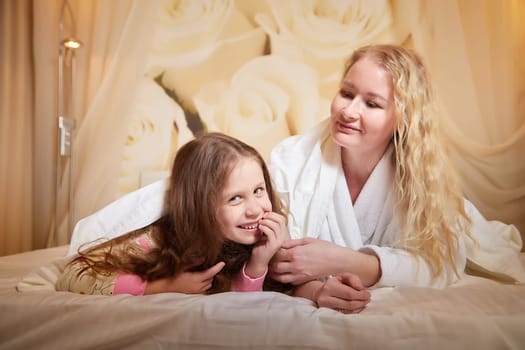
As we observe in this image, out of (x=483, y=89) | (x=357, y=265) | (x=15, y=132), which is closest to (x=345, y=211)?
Result: (x=357, y=265)

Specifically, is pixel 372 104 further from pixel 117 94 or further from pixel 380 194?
pixel 117 94

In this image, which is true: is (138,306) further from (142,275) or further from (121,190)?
(121,190)

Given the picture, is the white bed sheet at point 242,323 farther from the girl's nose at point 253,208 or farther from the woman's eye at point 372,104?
the woman's eye at point 372,104

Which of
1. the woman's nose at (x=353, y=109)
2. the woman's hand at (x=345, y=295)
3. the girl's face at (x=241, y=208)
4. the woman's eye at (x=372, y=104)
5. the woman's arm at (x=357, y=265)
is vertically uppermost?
the woman's eye at (x=372, y=104)

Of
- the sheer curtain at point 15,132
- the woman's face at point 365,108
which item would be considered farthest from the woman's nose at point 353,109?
the sheer curtain at point 15,132

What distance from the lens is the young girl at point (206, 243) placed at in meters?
0.81

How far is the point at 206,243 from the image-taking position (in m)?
0.84

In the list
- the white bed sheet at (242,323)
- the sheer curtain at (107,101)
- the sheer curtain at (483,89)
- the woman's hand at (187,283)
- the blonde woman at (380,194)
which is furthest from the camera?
the sheer curtain at (107,101)

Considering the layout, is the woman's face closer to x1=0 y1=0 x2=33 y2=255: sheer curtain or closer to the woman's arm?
the woman's arm

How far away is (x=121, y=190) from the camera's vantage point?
1838 mm

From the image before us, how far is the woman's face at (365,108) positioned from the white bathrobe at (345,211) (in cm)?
11

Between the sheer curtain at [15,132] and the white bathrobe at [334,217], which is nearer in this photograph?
the white bathrobe at [334,217]

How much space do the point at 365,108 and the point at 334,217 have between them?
27 cm

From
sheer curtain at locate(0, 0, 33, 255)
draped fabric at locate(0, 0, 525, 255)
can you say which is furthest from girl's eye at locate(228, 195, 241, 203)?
sheer curtain at locate(0, 0, 33, 255)
